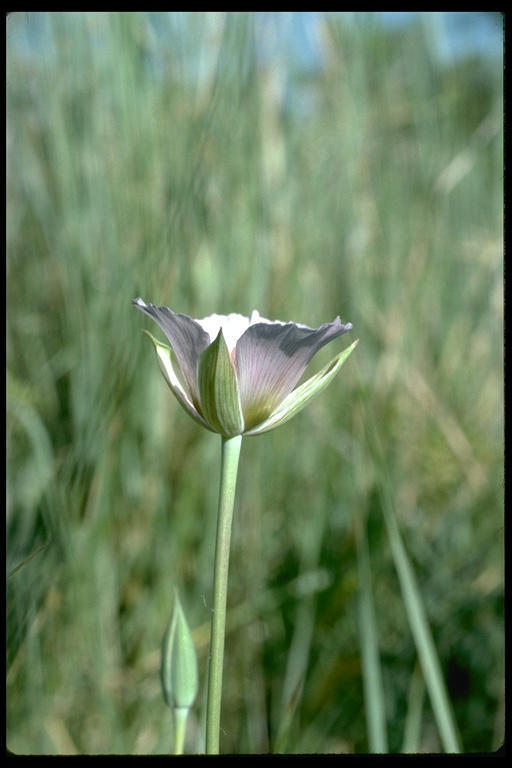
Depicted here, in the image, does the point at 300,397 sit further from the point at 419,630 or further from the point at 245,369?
the point at 419,630

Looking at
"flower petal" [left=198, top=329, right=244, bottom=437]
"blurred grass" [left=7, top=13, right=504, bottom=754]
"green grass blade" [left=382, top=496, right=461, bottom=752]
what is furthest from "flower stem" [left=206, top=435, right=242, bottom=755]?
"blurred grass" [left=7, top=13, right=504, bottom=754]

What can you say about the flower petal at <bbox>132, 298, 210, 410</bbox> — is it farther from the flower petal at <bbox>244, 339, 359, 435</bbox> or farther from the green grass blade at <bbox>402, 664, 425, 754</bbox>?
the green grass blade at <bbox>402, 664, 425, 754</bbox>

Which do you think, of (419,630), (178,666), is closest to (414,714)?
(419,630)

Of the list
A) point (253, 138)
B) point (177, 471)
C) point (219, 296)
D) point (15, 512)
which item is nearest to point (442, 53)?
point (253, 138)

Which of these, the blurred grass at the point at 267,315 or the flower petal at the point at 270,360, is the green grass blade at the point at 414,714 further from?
the flower petal at the point at 270,360

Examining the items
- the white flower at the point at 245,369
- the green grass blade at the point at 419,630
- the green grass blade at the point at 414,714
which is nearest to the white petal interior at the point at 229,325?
the white flower at the point at 245,369
